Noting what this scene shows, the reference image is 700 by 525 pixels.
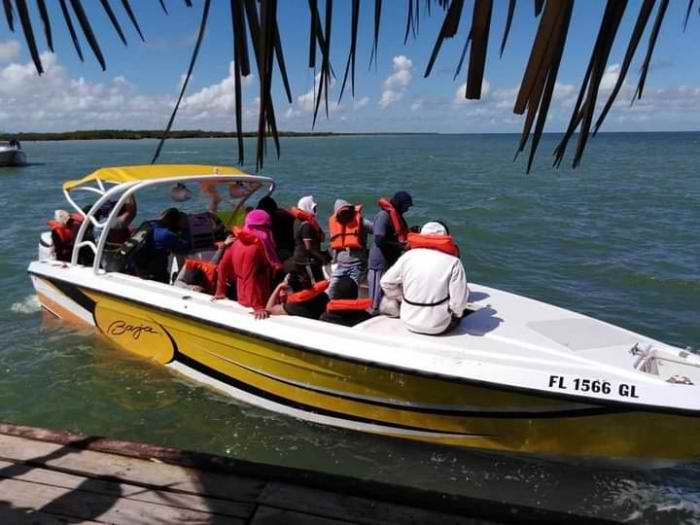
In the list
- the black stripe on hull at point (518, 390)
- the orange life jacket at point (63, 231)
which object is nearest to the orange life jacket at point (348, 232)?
the black stripe on hull at point (518, 390)

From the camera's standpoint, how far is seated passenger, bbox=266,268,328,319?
4.90 meters

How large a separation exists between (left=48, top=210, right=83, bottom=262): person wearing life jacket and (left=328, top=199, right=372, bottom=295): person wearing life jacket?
3.53 m

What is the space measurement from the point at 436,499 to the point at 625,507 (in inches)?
95.1

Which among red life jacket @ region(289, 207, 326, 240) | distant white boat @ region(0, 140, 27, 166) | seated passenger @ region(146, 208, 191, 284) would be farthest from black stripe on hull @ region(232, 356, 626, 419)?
distant white boat @ region(0, 140, 27, 166)

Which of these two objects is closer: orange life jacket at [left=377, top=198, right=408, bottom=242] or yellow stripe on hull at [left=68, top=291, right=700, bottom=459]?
Answer: yellow stripe on hull at [left=68, top=291, right=700, bottom=459]

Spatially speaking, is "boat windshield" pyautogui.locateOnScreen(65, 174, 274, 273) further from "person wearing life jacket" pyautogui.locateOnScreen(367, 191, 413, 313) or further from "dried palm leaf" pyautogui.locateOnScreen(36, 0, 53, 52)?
"dried palm leaf" pyautogui.locateOnScreen(36, 0, 53, 52)

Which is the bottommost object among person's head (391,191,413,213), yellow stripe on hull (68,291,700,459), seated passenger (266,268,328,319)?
yellow stripe on hull (68,291,700,459)

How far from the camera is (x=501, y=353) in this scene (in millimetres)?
4219

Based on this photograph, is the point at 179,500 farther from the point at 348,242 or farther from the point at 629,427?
the point at 348,242

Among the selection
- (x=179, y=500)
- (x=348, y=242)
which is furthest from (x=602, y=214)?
(x=179, y=500)

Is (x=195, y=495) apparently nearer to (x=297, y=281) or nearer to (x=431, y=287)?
(x=431, y=287)

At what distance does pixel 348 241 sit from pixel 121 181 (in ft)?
9.36

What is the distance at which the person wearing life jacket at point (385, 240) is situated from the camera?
18.6 feet

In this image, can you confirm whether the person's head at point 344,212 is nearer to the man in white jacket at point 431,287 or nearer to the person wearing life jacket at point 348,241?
the person wearing life jacket at point 348,241
